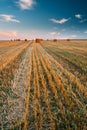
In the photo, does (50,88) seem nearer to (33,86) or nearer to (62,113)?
(33,86)

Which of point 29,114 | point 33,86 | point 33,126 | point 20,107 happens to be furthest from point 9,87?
point 33,126

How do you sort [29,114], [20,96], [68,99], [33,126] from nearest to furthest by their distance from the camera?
[33,126] < [29,114] < [68,99] < [20,96]

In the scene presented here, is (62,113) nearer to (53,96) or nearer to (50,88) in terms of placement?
(53,96)

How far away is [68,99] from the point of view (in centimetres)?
678

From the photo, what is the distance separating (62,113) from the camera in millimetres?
5648

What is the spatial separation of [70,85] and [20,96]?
2.49m

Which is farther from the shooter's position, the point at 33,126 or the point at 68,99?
the point at 68,99

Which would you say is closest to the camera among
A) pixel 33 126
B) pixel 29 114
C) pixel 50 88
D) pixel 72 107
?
pixel 33 126

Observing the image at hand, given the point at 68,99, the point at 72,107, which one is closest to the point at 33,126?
the point at 72,107

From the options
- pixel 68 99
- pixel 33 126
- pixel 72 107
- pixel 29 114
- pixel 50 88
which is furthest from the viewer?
pixel 50 88

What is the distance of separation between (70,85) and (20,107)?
3.13m

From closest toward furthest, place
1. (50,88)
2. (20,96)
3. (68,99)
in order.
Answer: (68,99) < (20,96) < (50,88)

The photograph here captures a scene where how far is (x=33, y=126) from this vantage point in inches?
195

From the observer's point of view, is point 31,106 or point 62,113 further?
point 31,106
